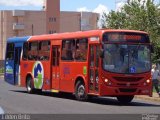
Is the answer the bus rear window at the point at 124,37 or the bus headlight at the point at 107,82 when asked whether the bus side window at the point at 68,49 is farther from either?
the bus headlight at the point at 107,82

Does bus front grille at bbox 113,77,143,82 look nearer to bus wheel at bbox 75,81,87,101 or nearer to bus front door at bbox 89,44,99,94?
bus front door at bbox 89,44,99,94

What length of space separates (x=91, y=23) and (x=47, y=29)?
60.9ft

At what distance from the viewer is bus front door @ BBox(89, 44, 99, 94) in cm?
2334

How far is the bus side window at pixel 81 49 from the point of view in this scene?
79.8 ft

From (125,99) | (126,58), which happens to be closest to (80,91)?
(125,99)

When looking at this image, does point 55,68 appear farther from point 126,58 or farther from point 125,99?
point 126,58

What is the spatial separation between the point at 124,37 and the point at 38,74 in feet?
24.5

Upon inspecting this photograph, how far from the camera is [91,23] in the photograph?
456 ft

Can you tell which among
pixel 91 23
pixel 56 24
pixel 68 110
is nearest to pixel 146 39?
pixel 68 110

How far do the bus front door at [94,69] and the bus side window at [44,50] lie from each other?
15.6ft

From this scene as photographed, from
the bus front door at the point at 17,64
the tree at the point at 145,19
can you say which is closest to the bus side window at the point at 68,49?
the bus front door at the point at 17,64

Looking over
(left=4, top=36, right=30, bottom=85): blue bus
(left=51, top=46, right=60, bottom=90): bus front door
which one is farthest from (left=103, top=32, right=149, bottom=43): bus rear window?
(left=4, top=36, right=30, bottom=85): blue bus

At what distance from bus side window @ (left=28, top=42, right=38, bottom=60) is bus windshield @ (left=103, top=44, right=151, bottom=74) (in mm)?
7454

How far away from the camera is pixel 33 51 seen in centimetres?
3005
